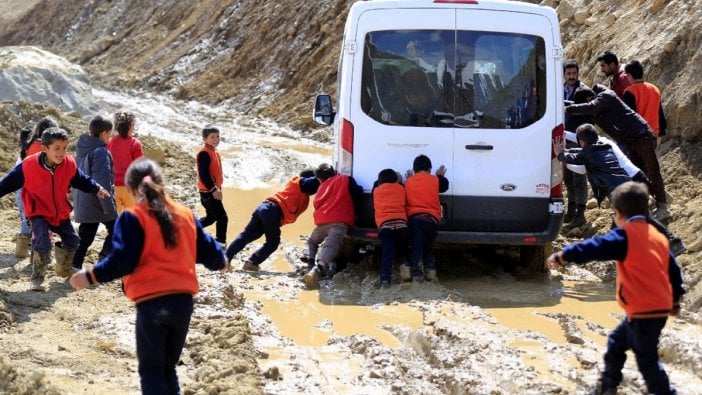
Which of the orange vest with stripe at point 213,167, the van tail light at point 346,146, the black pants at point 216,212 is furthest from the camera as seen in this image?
the black pants at point 216,212

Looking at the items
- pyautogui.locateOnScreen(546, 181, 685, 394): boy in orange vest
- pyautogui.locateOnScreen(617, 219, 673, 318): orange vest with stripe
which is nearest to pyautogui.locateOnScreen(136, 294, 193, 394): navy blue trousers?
pyautogui.locateOnScreen(546, 181, 685, 394): boy in orange vest

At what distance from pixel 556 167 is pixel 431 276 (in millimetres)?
1452

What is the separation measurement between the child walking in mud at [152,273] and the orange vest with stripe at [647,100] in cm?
646

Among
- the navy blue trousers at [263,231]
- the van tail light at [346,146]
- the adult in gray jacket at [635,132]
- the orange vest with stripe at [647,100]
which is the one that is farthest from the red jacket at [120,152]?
the orange vest with stripe at [647,100]

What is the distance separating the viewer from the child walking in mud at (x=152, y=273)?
15.9 feet

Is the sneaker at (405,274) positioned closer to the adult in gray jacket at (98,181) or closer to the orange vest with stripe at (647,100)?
the adult in gray jacket at (98,181)

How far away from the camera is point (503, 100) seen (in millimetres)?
8461

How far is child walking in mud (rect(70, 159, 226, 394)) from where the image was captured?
15.9 feet

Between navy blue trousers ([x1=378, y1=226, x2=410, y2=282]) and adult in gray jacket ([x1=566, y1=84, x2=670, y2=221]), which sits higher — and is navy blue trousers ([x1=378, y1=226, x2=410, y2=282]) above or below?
below

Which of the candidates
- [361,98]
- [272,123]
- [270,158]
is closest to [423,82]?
[361,98]

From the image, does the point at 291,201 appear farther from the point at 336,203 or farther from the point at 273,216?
the point at 336,203

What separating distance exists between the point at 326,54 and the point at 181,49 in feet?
25.4

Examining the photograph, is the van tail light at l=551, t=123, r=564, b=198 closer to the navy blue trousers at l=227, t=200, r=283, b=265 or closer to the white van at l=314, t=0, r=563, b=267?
the white van at l=314, t=0, r=563, b=267

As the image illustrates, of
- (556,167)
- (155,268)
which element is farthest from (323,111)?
(155,268)
